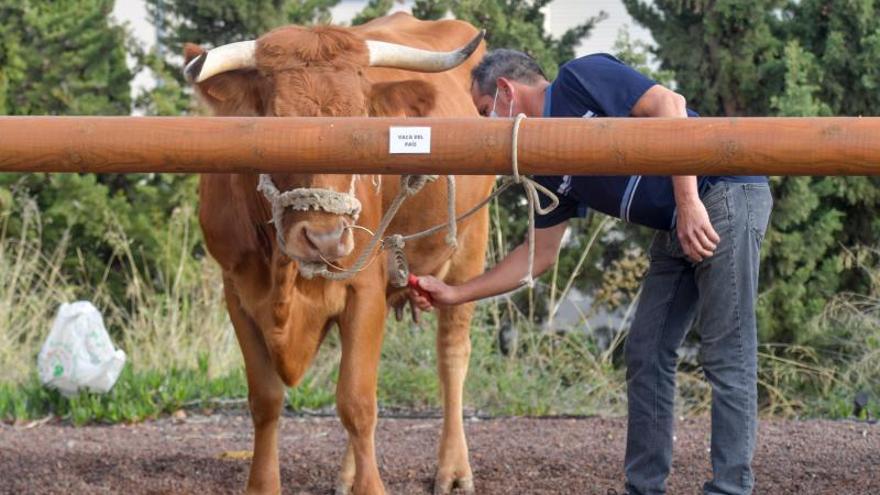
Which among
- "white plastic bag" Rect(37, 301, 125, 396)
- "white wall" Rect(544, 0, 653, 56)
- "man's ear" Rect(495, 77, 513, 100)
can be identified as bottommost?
"white plastic bag" Rect(37, 301, 125, 396)

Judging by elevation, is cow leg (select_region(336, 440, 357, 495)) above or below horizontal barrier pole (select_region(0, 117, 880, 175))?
below

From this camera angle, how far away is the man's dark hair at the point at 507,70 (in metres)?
4.98

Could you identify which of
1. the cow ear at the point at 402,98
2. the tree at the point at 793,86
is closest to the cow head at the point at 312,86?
the cow ear at the point at 402,98

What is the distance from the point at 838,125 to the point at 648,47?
6.19 meters

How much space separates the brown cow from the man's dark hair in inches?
5.5

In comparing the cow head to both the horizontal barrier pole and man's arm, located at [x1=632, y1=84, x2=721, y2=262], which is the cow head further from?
the horizontal barrier pole

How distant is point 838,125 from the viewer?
3385 millimetres

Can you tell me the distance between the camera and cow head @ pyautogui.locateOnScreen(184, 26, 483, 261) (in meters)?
4.45

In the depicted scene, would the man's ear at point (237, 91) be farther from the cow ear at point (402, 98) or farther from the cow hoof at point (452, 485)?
the cow hoof at point (452, 485)

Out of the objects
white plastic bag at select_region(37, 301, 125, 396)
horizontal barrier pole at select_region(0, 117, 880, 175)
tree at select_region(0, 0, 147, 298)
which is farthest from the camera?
tree at select_region(0, 0, 147, 298)

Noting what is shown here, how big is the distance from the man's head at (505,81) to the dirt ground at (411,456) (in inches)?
64.0

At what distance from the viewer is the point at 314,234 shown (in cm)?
439

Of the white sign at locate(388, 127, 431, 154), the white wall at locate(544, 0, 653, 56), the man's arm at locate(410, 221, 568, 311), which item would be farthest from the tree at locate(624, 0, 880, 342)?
the white sign at locate(388, 127, 431, 154)

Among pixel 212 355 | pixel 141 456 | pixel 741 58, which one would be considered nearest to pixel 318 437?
pixel 141 456
